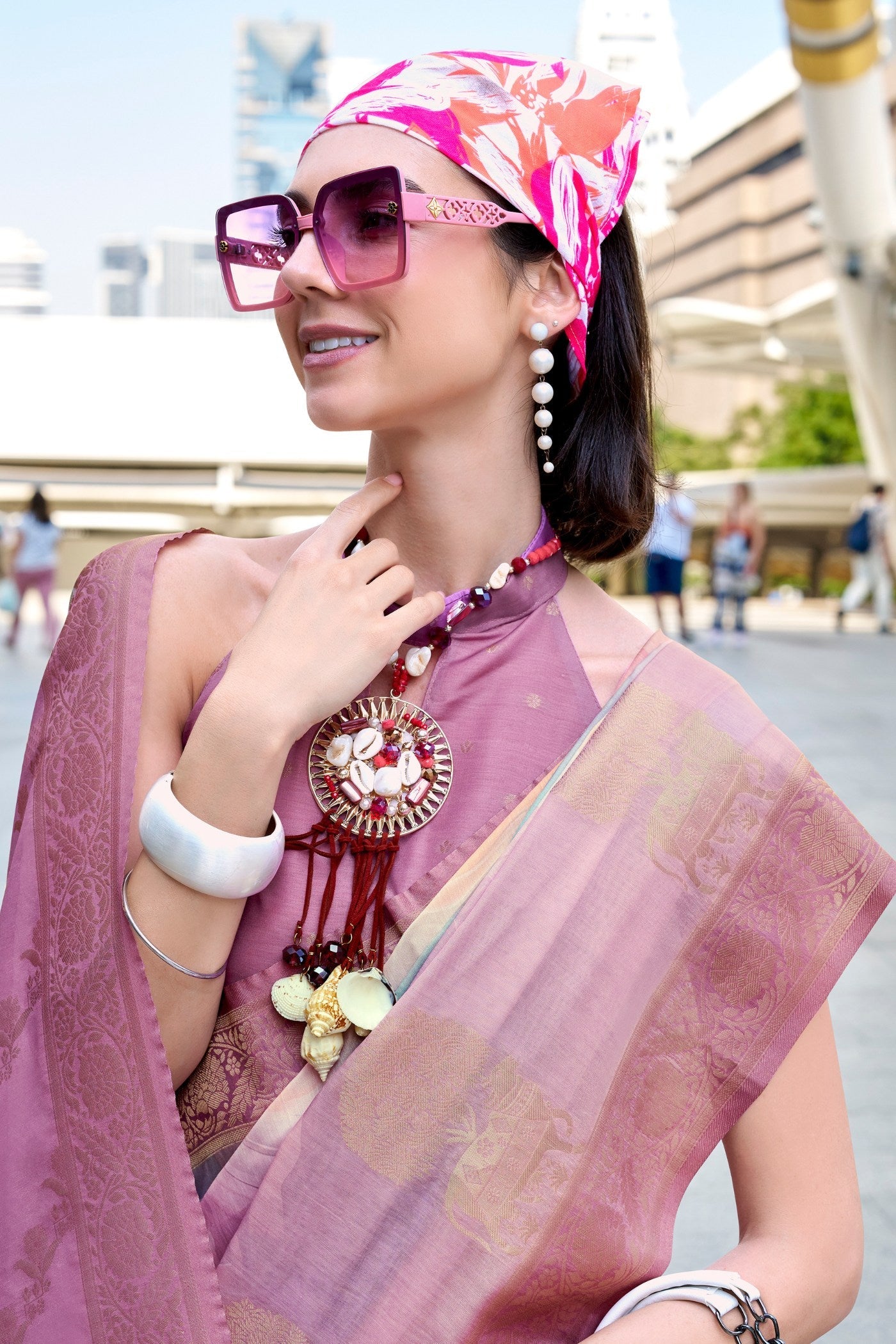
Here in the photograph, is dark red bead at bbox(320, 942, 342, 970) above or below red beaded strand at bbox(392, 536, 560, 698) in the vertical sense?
below

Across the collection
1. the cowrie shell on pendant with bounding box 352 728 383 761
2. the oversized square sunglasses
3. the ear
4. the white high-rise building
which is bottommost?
the cowrie shell on pendant with bounding box 352 728 383 761

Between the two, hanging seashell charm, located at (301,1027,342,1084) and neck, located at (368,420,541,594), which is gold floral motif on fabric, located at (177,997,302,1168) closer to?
hanging seashell charm, located at (301,1027,342,1084)

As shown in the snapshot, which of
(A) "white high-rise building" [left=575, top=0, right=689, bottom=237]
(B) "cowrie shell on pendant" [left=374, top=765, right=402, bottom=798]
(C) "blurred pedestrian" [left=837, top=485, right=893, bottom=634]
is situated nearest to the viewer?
(B) "cowrie shell on pendant" [left=374, top=765, right=402, bottom=798]

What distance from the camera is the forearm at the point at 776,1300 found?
1.22m

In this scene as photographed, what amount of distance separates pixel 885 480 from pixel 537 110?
2011cm

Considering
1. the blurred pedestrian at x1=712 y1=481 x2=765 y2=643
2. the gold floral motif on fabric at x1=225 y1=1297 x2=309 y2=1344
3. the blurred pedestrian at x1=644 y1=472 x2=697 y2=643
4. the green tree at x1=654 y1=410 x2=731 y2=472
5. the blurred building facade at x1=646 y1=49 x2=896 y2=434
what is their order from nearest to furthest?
1. the gold floral motif on fabric at x1=225 y1=1297 x2=309 y2=1344
2. the blurred pedestrian at x1=644 y1=472 x2=697 y2=643
3. the blurred pedestrian at x1=712 y1=481 x2=765 y2=643
4. the green tree at x1=654 y1=410 x2=731 y2=472
5. the blurred building facade at x1=646 y1=49 x2=896 y2=434

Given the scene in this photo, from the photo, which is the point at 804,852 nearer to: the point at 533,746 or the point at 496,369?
the point at 533,746

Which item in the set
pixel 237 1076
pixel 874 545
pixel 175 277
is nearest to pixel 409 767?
pixel 237 1076

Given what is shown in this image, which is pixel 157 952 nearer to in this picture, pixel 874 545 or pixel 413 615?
pixel 413 615

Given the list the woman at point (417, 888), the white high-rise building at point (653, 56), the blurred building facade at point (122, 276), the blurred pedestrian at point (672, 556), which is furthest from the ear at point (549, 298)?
the blurred building facade at point (122, 276)

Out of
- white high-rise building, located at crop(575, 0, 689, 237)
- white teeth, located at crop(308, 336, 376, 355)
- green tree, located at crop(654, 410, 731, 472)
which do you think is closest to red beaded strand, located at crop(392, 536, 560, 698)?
white teeth, located at crop(308, 336, 376, 355)

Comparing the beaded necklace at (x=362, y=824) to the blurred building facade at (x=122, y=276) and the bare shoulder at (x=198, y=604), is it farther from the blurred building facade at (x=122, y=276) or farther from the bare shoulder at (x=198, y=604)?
the blurred building facade at (x=122, y=276)

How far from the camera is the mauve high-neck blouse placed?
1389 mm

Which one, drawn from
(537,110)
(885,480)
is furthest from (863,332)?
(537,110)
